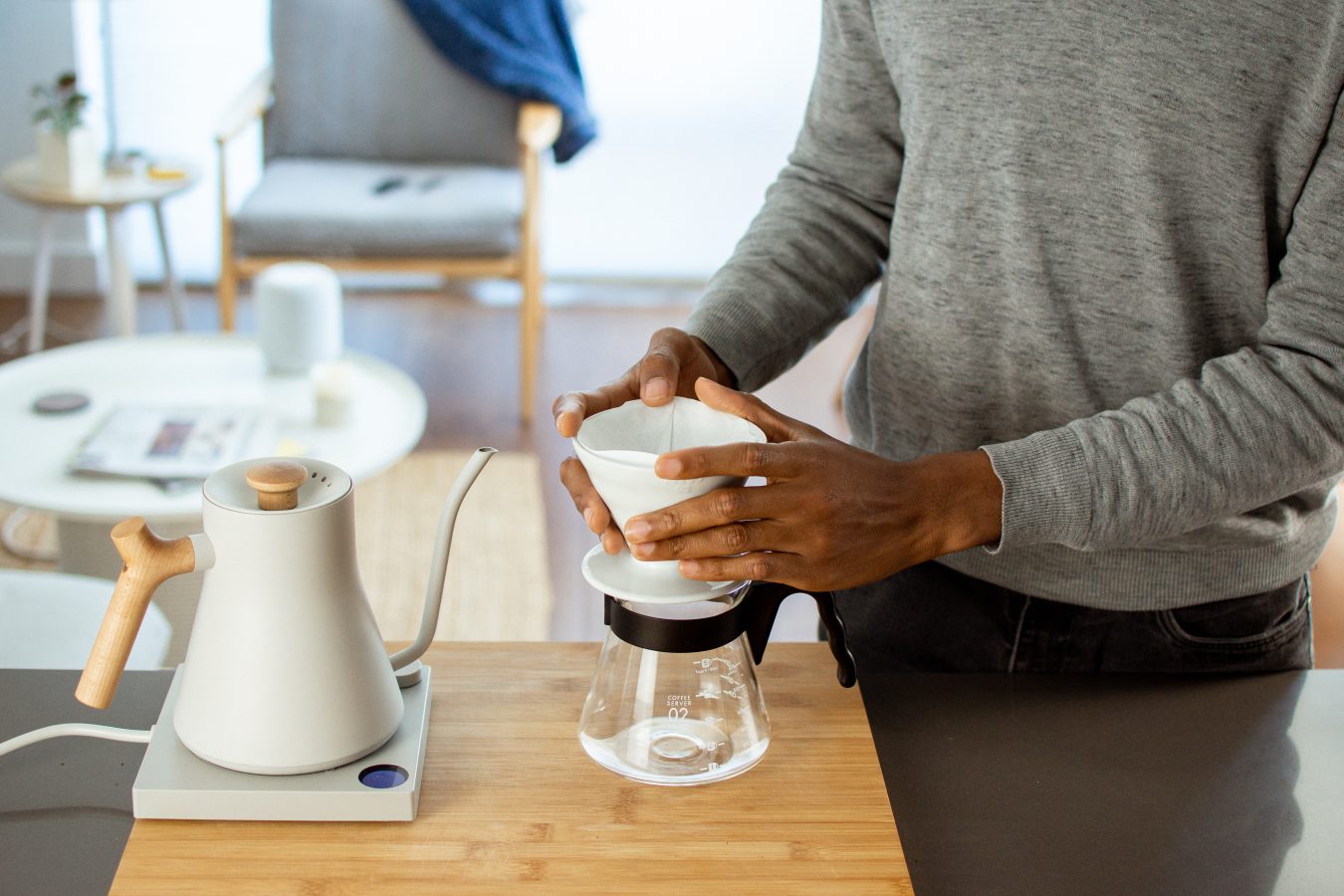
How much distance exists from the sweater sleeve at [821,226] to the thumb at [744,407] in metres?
0.23

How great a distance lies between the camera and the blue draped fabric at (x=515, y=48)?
342 centimetres

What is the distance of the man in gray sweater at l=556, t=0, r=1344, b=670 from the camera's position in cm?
82

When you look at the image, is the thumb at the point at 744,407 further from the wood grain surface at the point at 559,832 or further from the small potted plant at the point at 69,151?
the small potted plant at the point at 69,151

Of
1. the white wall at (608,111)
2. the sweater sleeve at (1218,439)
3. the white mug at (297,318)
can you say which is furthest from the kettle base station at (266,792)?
the white wall at (608,111)

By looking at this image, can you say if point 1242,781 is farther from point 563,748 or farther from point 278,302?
point 278,302

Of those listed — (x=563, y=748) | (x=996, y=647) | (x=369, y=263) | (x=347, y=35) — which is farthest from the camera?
(x=347, y=35)

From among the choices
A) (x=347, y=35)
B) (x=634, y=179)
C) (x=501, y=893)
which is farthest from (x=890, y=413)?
(x=634, y=179)

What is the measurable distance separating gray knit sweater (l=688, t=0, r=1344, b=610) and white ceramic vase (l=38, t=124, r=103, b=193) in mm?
2369

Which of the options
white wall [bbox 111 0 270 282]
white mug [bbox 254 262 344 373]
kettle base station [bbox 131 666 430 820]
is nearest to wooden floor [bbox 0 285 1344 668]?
white wall [bbox 111 0 270 282]

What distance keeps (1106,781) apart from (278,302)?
69.9 inches

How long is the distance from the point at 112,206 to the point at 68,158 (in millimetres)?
144

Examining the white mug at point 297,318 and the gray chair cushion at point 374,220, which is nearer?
the white mug at point 297,318

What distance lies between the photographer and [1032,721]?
36.3 inches

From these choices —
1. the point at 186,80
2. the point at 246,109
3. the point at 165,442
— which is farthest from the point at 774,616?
the point at 186,80
